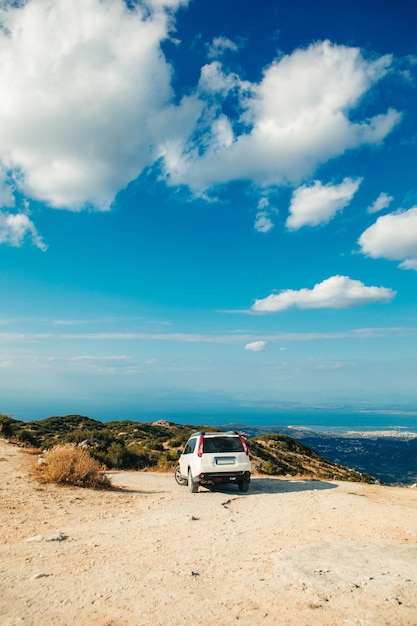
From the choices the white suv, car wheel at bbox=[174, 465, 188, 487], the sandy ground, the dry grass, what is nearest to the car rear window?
the white suv

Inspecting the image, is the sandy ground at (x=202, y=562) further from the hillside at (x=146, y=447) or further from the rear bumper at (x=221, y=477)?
the hillside at (x=146, y=447)

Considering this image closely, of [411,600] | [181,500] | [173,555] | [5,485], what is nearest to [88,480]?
[5,485]

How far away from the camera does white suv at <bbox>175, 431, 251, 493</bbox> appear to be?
12.8 metres

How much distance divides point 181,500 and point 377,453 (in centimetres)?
7496

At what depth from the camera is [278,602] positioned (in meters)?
4.71

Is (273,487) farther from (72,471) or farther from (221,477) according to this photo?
(72,471)

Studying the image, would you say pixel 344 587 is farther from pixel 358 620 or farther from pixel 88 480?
pixel 88 480

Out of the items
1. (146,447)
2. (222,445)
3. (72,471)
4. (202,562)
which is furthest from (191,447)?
(146,447)

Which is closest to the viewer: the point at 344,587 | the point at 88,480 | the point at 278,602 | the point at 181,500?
the point at 278,602

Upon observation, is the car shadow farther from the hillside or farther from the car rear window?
the hillside

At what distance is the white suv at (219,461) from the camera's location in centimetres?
1280

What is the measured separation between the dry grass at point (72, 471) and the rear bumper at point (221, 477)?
11.0 ft

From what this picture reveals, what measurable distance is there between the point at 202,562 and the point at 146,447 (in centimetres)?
2455

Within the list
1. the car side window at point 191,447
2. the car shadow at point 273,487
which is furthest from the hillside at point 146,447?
the car side window at point 191,447
